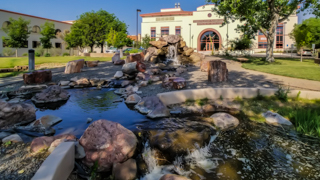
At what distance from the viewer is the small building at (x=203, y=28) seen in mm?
44938

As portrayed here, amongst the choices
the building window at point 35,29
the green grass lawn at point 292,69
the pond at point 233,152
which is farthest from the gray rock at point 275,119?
the building window at point 35,29

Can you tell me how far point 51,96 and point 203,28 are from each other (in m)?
43.2

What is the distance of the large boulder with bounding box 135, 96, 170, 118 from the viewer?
5.99m

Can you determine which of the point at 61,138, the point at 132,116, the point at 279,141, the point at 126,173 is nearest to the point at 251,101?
the point at 279,141

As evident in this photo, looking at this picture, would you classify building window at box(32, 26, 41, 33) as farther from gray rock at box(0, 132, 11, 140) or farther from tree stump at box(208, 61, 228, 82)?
gray rock at box(0, 132, 11, 140)

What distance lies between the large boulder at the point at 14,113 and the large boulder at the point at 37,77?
5.39 m

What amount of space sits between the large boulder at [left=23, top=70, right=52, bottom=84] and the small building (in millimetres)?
37299

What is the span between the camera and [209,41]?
47125mm

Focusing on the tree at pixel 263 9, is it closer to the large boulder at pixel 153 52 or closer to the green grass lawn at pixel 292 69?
the green grass lawn at pixel 292 69

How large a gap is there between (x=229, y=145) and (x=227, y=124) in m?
1.02

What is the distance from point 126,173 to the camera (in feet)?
10.9

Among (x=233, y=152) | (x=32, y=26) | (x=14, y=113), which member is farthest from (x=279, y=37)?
(x=14, y=113)

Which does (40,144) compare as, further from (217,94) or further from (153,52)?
(153,52)

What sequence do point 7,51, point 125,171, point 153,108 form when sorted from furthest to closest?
point 7,51 → point 153,108 → point 125,171
